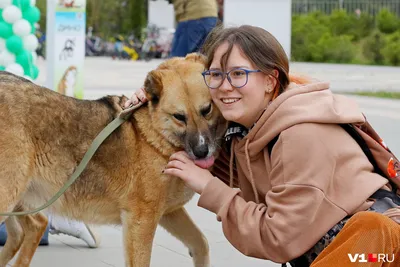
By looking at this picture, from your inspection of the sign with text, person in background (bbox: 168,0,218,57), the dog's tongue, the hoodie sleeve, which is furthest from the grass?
the hoodie sleeve

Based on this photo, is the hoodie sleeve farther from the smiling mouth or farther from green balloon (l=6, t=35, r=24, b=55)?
green balloon (l=6, t=35, r=24, b=55)

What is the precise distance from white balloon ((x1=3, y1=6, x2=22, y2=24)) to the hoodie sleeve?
4.43 metres

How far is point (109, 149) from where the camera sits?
13.9ft

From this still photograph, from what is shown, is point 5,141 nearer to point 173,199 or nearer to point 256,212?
point 173,199

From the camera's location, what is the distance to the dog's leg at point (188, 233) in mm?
4695

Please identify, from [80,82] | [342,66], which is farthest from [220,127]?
[342,66]

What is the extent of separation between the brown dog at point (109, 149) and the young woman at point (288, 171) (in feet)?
1.22

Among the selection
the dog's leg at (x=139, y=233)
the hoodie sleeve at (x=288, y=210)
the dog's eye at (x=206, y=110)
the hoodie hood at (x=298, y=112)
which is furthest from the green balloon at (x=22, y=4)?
the hoodie sleeve at (x=288, y=210)

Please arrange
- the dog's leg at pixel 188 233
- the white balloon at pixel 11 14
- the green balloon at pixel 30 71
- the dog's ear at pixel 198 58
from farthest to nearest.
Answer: the green balloon at pixel 30 71
the white balloon at pixel 11 14
the dog's leg at pixel 188 233
the dog's ear at pixel 198 58

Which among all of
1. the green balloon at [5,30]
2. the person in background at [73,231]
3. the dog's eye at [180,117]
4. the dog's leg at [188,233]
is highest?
the green balloon at [5,30]

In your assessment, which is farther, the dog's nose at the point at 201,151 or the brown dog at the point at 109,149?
the brown dog at the point at 109,149

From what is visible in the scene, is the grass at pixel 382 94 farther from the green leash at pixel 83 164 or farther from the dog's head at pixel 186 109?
the green leash at pixel 83 164

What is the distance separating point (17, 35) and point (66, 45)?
3.26 m

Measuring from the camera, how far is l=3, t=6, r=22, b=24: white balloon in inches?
280
